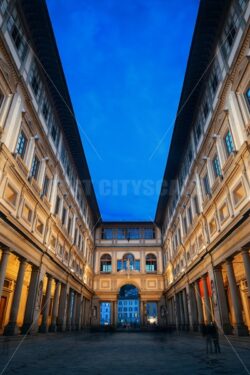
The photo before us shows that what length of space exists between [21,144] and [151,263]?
3250 centimetres

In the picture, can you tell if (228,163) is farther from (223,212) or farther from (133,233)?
(133,233)

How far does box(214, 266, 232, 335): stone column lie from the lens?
16375 mm

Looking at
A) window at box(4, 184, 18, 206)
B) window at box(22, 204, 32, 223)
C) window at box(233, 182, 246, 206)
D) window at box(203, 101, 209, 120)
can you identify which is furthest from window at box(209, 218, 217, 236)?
window at box(4, 184, 18, 206)

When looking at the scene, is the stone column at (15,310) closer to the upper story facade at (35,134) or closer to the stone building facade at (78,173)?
the stone building facade at (78,173)

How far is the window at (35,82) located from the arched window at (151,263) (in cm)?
3216

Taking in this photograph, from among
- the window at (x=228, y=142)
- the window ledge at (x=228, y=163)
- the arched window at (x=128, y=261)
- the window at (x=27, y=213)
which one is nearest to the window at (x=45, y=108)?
the window at (x=27, y=213)

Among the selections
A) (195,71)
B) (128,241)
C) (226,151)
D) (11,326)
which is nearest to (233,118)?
(226,151)

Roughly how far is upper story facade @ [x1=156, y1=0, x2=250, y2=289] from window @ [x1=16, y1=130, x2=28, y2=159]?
12.2 meters

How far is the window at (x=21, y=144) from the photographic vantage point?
15903 mm

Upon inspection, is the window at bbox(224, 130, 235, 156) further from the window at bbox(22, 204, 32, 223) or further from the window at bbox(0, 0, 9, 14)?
the window at bbox(0, 0, 9, 14)

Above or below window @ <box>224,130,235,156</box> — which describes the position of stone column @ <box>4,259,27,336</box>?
below

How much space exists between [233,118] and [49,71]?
1304cm

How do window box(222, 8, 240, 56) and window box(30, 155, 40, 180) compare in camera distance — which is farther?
window box(30, 155, 40, 180)

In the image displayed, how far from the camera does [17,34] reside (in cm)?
1498
